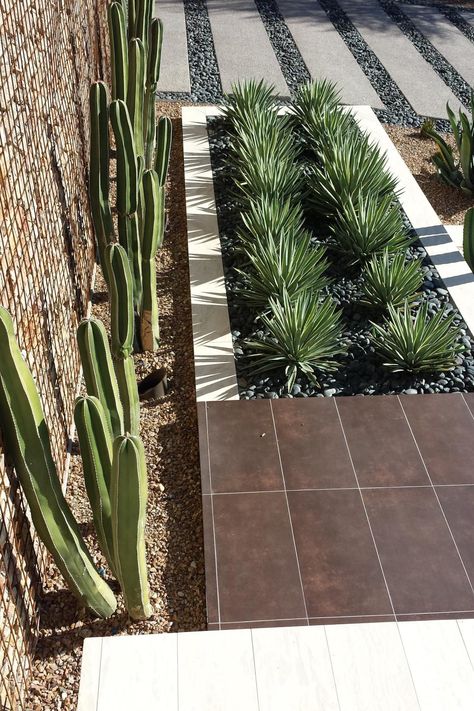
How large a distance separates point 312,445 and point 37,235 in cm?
213

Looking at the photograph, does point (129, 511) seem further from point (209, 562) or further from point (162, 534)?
point (162, 534)

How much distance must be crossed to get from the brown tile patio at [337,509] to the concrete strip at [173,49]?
20.4ft

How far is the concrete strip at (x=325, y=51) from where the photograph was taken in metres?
10.5

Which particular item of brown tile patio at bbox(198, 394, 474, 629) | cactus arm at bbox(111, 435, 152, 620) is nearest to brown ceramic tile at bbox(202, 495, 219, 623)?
brown tile patio at bbox(198, 394, 474, 629)

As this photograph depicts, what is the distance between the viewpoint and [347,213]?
684cm

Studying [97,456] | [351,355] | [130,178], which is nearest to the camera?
[97,456]

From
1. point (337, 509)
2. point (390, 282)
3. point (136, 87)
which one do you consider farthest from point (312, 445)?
point (136, 87)

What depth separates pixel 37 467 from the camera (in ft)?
11.1

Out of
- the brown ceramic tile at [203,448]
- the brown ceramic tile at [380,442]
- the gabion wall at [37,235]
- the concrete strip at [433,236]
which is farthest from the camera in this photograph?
the concrete strip at [433,236]

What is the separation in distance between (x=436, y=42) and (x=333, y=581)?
10.3 m

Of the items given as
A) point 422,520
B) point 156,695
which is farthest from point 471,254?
point 156,695

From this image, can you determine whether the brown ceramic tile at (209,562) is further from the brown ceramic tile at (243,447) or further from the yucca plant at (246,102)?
the yucca plant at (246,102)

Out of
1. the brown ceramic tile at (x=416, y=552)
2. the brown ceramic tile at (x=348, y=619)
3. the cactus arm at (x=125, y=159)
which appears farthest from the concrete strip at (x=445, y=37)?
the brown ceramic tile at (x=348, y=619)

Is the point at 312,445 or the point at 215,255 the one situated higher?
the point at 215,255
